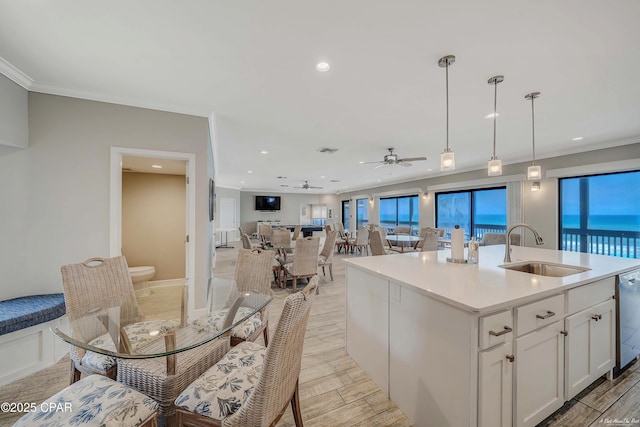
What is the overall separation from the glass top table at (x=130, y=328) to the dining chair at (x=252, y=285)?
0.09 meters

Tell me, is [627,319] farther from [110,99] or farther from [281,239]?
[110,99]

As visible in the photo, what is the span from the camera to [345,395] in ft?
5.79

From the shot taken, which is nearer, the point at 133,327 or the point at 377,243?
the point at 133,327

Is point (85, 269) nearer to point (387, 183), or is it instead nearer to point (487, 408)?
point (487, 408)

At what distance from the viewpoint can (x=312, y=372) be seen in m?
2.04

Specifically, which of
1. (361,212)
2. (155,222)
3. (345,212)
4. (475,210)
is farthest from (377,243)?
(345,212)

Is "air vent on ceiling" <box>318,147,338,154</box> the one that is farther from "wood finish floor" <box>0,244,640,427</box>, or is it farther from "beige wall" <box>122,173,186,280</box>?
"wood finish floor" <box>0,244,640,427</box>

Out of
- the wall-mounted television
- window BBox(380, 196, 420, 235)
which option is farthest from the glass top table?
the wall-mounted television

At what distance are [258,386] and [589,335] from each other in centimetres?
225

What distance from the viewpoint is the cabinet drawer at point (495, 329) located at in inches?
46.1

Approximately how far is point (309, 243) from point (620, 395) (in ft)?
11.0

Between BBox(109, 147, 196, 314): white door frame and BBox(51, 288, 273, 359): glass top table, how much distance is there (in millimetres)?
526

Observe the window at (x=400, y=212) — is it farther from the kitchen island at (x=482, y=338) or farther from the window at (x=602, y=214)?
the kitchen island at (x=482, y=338)

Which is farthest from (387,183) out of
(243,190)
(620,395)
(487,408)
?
(487,408)
